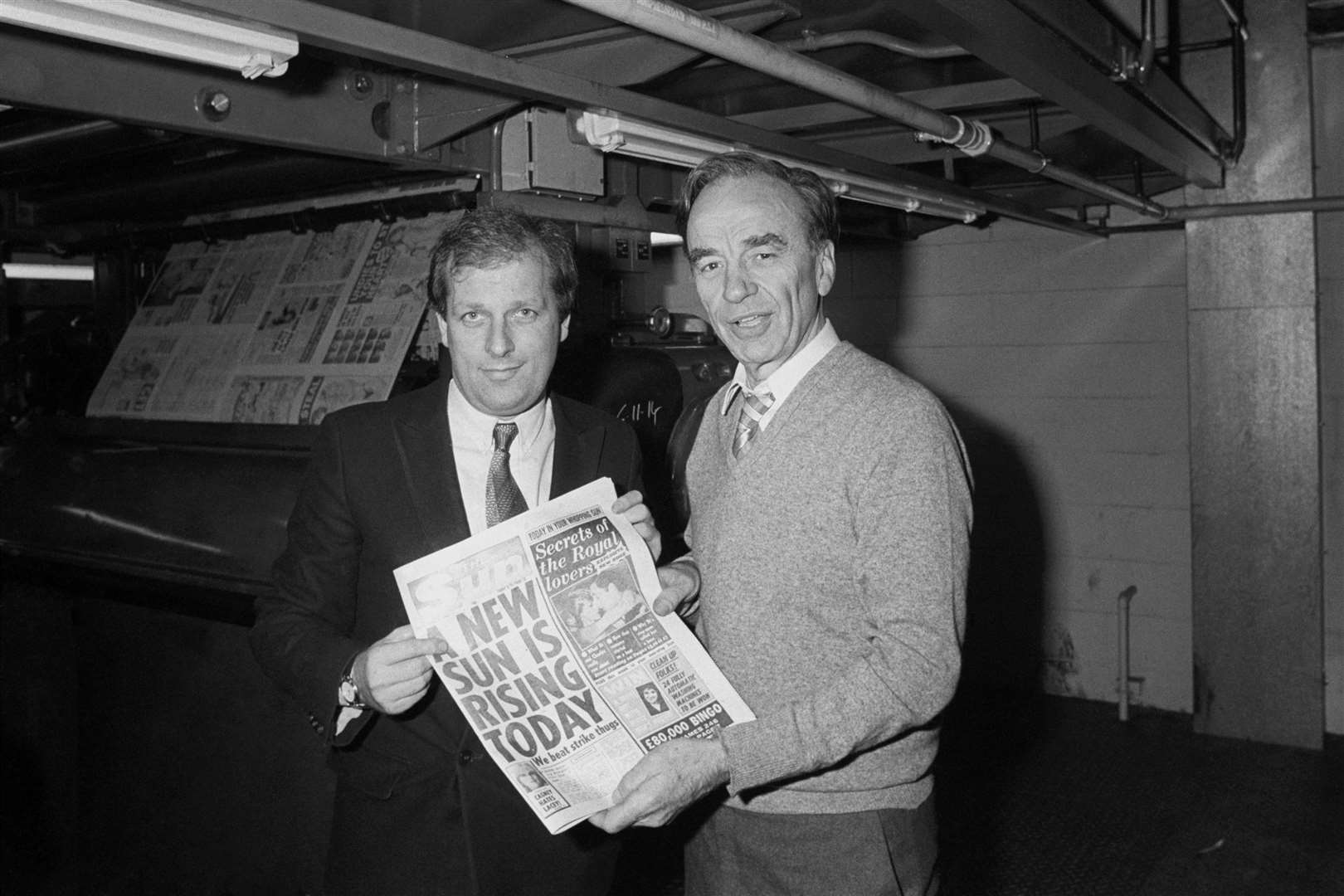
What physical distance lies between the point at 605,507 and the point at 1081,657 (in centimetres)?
425

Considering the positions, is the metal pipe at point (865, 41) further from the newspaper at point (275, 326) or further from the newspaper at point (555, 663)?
the newspaper at point (555, 663)

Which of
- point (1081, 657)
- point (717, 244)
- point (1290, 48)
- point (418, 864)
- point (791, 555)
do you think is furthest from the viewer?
point (1081, 657)

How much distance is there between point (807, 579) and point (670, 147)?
1096mm

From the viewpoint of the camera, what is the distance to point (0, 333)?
3664 millimetres

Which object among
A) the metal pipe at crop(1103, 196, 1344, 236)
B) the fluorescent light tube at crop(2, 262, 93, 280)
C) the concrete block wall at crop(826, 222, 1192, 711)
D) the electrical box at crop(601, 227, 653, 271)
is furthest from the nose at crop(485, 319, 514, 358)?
the concrete block wall at crop(826, 222, 1192, 711)

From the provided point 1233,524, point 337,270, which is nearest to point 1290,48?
point 1233,524

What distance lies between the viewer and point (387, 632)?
68.0 inches

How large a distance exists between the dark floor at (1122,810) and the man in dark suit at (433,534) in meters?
1.85

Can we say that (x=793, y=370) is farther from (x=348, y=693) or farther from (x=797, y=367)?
(x=348, y=693)

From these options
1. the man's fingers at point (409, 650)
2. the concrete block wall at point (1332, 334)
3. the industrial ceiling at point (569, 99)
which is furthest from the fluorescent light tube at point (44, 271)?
the concrete block wall at point (1332, 334)

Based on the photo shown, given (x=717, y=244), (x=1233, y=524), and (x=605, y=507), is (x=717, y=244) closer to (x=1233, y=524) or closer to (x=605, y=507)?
(x=605, y=507)

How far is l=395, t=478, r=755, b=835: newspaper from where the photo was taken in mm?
1468

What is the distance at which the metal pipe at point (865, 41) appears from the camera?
2299 millimetres

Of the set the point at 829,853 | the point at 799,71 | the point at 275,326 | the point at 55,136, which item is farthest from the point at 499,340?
the point at 275,326
